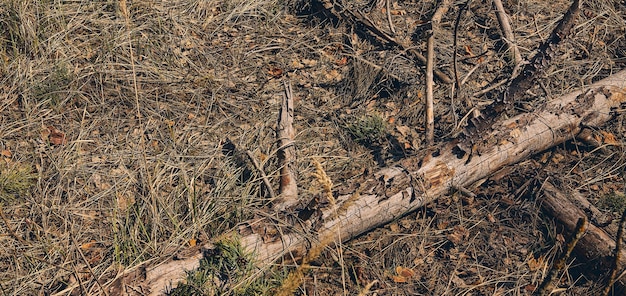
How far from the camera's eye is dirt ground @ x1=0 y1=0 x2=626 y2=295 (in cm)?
362

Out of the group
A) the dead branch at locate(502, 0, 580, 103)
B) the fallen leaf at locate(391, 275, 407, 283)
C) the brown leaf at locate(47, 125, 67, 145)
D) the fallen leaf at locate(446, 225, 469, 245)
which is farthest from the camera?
the brown leaf at locate(47, 125, 67, 145)

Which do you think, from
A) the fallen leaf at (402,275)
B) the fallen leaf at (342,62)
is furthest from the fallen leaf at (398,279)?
the fallen leaf at (342,62)

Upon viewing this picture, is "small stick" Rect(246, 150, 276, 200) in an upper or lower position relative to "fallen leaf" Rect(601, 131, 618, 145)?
lower

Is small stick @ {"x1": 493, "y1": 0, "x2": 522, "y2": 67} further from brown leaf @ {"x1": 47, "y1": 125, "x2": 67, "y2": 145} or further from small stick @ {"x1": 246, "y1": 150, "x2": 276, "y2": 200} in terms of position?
brown leaf @ {"x1": 47, "y1": 125, "x2": 67, "y2": 145}

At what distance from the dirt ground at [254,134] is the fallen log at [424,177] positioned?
0.15m

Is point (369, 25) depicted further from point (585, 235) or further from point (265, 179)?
point (585, 235)

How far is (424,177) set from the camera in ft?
12.4

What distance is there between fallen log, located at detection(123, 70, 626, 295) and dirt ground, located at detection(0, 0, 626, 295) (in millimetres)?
147

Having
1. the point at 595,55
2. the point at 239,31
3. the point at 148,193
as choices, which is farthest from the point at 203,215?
the point at 595,55

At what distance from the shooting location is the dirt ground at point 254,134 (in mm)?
3623

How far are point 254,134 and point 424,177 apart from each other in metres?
1.32

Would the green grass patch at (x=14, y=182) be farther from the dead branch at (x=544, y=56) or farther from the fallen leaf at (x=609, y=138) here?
the fallen leaf at (x=609, y=138)

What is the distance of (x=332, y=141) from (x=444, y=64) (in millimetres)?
1183

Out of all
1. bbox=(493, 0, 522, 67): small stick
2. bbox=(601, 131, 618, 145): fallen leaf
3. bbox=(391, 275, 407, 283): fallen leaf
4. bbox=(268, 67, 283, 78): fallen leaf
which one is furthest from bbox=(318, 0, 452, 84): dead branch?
bbox=(391, 275, 407, 283): fallen leaf
